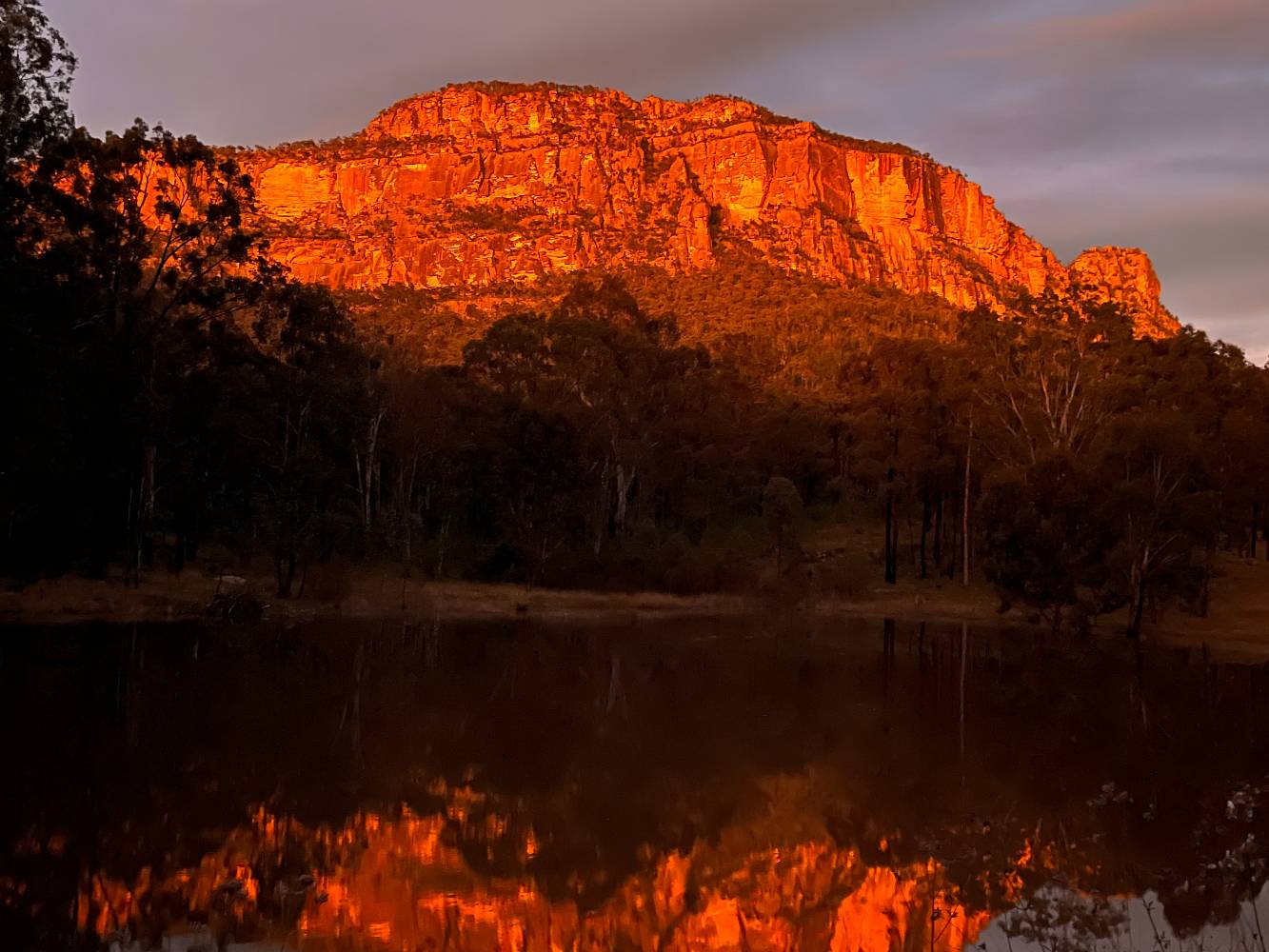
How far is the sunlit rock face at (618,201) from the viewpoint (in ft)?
422

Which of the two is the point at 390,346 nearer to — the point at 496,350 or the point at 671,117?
the point at 496,350

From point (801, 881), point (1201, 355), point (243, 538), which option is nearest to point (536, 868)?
point (801, 881)

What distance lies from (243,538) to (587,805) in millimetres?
30464

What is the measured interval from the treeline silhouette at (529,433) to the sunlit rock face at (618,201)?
64678 millimetres

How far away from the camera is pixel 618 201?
138 metres

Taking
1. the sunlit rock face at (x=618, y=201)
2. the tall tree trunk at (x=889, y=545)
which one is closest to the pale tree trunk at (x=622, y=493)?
the tall tree trunk at (x=889, y=545)

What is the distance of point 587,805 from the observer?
1123 cm

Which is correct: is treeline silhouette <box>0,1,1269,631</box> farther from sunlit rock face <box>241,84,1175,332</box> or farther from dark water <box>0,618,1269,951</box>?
sunlit rock face <box>241,84,1175,332</box>

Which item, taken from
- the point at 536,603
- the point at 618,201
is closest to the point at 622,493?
the point at 536,603

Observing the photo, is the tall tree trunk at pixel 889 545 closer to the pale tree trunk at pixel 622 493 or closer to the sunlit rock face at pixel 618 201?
the pale tree trunk at pixel 622 493

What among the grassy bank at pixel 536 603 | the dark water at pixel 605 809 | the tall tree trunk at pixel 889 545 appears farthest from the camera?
the tall tree trunk at pixel 889 545

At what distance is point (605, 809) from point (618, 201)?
131768mm

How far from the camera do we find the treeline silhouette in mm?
29484

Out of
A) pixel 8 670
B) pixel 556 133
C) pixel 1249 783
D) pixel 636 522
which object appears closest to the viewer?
pixel 1249 783
